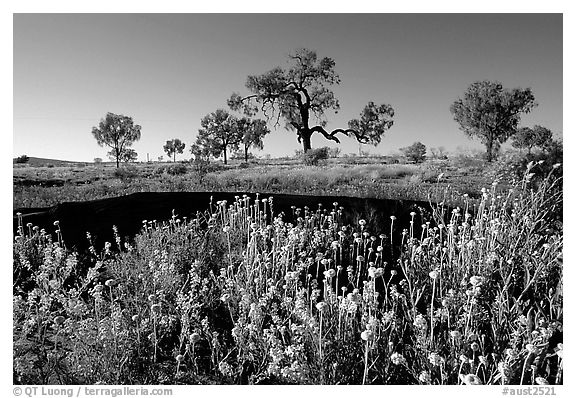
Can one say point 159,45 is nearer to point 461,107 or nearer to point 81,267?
point 81,267

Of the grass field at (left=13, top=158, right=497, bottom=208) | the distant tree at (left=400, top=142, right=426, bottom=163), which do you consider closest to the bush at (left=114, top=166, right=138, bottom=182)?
the grass field at (left=13, top=158, right=497, bottom=208)

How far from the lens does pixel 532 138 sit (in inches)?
Answer: 188

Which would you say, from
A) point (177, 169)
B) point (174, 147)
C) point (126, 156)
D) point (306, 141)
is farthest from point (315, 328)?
point (177, 169)

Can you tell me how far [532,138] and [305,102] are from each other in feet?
7.93

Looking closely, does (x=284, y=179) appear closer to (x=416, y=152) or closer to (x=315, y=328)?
(x=416, y=152)

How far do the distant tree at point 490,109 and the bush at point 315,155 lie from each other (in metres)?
1.46

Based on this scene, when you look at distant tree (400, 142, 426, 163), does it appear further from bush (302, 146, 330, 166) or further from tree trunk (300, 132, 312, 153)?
tree trunk (300, 132, 312, 153)

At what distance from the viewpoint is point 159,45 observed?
12.5ft

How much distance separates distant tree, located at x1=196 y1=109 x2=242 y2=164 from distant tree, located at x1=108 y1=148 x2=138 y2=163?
0.63 metres

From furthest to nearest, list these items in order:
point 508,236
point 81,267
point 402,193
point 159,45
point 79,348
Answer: point 402,193, point 159,45, point 81,267, point 508,236, point 79,348

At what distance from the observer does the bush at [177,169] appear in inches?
209

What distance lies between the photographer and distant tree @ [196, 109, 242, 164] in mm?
4578
